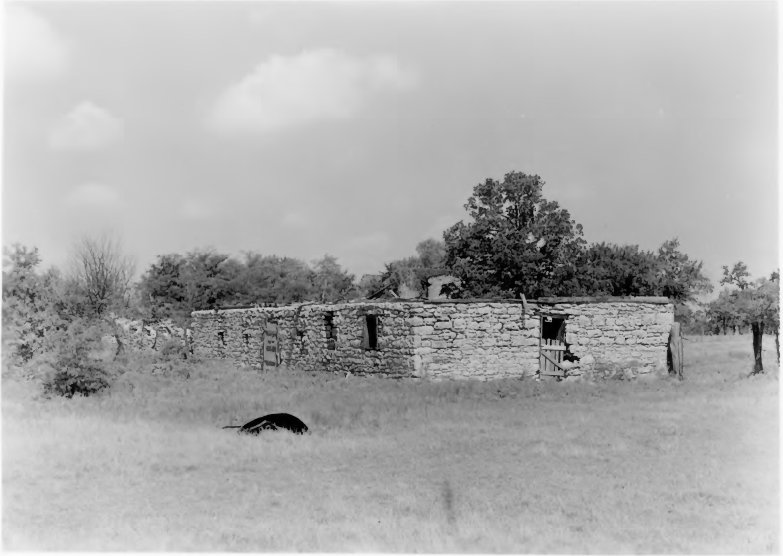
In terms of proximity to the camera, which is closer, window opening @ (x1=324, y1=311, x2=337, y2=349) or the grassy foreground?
the grassy foreground

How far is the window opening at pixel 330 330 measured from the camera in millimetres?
18469

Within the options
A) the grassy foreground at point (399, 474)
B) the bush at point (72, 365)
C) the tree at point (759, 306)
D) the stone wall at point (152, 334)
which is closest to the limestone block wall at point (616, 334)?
the tree at point (759, 306)

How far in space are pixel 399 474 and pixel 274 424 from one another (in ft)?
10.9

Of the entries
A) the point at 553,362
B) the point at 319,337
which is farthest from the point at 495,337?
the point at 319,337

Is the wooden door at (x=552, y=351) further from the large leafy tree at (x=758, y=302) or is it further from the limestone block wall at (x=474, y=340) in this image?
the large leafy tree at (x=758, y=302)

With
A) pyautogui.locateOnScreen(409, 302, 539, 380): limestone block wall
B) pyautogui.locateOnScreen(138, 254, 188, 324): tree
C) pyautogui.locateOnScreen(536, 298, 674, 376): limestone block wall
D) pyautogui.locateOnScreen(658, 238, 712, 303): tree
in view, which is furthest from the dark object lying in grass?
pyautogui.locateOnScreen(658, 238, 712, 303): tree

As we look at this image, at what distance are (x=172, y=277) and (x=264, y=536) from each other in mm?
32776

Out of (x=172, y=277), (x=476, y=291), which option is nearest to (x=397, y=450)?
(x=476, y=291)

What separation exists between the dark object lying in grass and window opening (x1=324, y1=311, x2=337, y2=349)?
301 inches

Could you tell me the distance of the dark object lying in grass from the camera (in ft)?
34.5

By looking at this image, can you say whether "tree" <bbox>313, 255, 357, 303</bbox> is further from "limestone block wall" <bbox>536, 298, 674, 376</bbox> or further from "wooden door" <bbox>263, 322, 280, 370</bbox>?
"limestone block wall" <bbox>536, 298, 674, 376</bbox>

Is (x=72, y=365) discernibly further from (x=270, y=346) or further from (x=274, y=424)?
(x=270, y=346)

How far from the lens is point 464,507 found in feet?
22.0

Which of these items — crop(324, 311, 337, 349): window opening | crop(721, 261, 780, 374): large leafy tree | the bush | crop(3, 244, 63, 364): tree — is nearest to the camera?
crop(3, 244, 63, 364): tree
